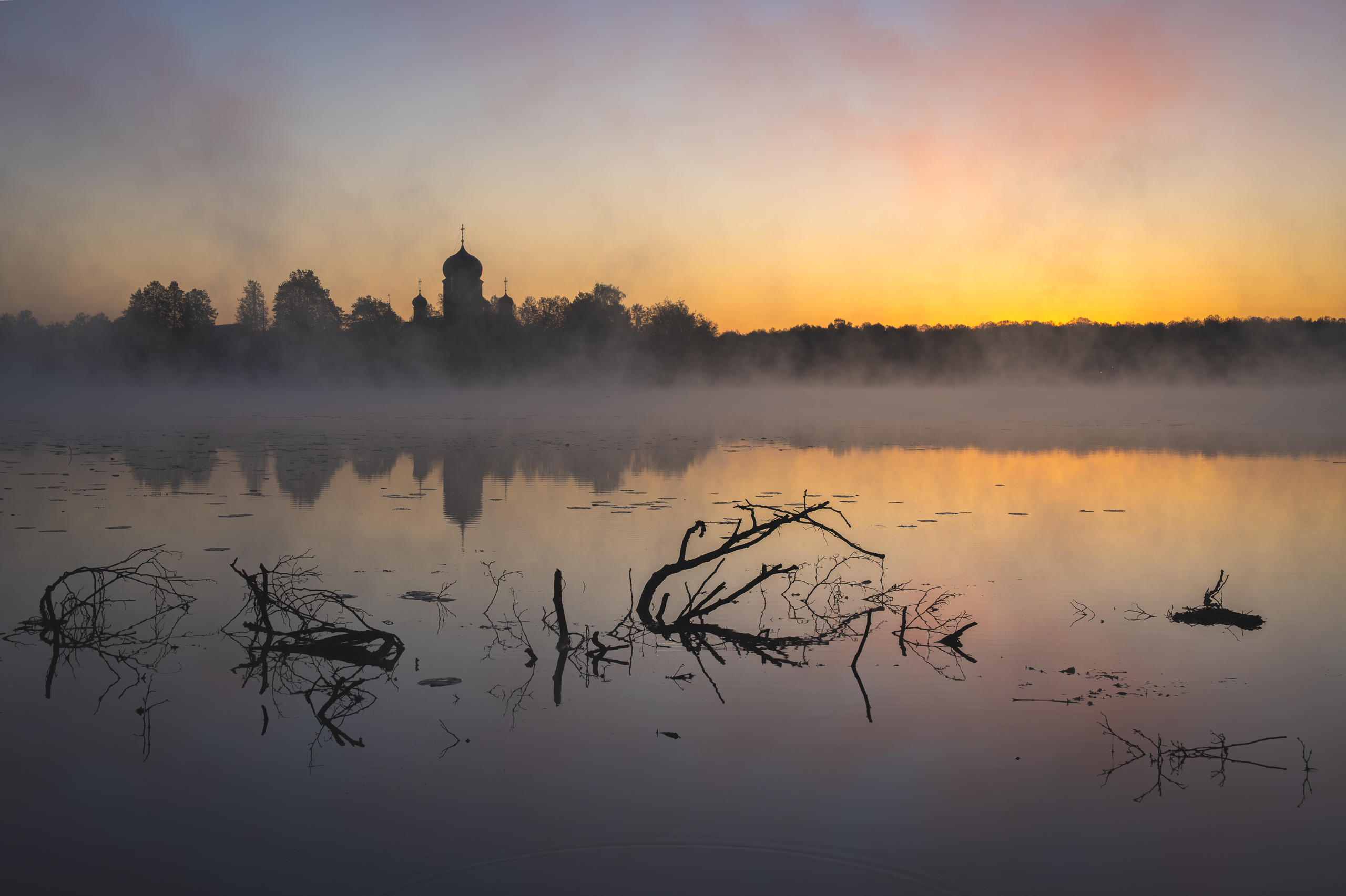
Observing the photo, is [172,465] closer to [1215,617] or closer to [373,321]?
[1215,617]

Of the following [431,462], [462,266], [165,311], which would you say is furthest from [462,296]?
[431,462]

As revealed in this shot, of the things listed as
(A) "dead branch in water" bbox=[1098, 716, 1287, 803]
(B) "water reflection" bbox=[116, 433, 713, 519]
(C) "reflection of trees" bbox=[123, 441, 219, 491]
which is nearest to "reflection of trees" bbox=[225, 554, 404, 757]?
(A) "dead branch in water" bbox=[1098, 716, 1287, 803]

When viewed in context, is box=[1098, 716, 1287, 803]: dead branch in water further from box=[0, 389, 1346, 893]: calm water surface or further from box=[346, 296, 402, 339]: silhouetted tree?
box=[346, 296, 402, 339]: silhouetted tree

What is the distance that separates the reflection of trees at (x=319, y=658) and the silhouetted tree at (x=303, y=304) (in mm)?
78507

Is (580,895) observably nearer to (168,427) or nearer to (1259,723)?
(1259,723)

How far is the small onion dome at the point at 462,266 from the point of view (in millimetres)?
92938

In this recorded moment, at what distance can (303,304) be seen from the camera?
80562 mm

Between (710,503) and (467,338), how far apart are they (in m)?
Answer: 73.6

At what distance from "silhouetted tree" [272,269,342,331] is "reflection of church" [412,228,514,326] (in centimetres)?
1014

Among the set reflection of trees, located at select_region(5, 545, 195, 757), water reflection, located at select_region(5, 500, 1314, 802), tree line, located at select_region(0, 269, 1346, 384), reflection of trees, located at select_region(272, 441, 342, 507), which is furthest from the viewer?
tree line, located at select_region(0, 269, 1346, 384)

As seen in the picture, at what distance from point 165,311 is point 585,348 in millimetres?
35156

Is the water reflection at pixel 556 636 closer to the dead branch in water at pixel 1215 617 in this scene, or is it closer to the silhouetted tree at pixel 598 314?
the dead branch in water at pixel 1215 617

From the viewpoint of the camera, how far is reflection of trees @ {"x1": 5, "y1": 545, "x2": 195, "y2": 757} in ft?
18.3

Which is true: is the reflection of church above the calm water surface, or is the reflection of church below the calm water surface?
above
